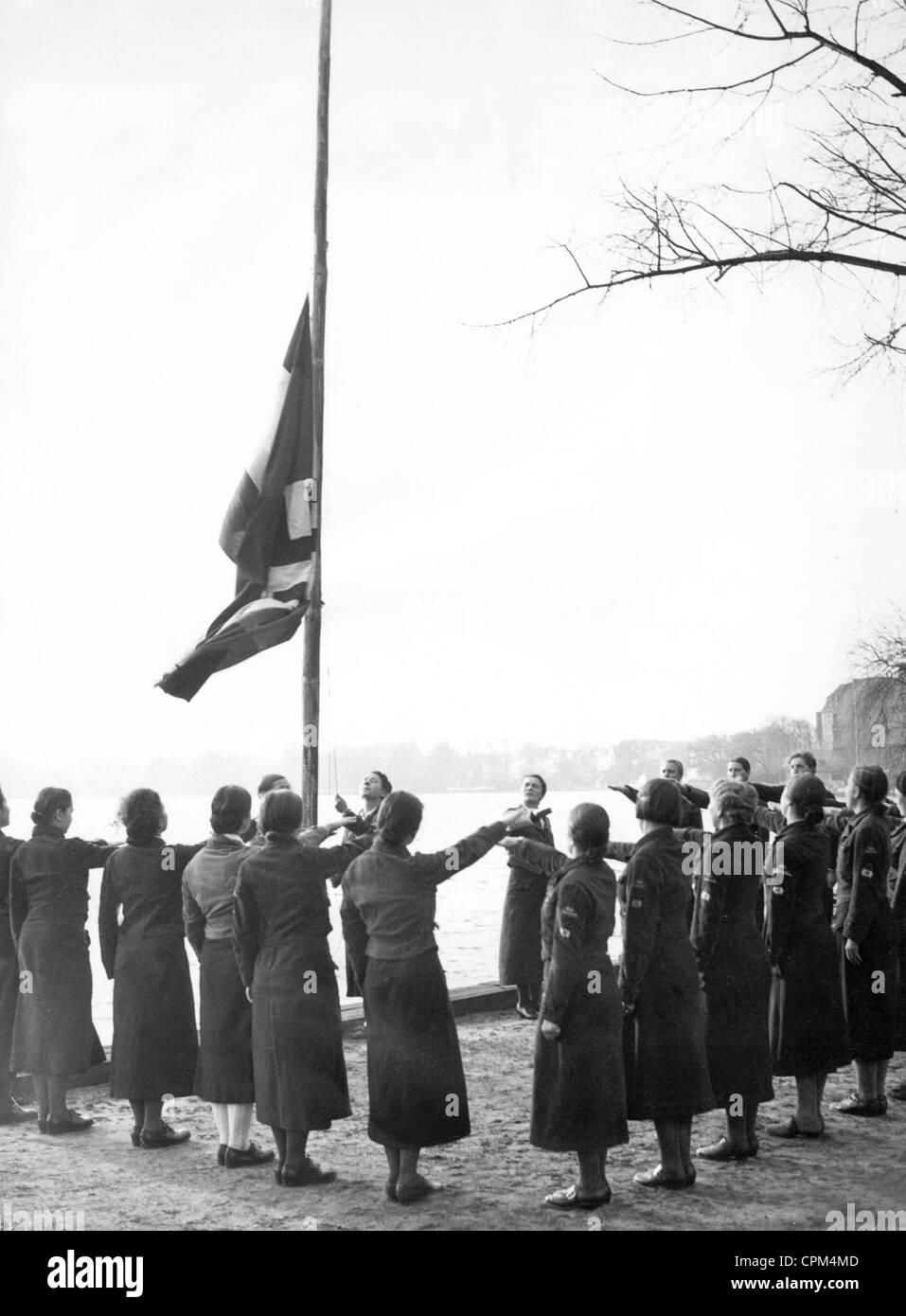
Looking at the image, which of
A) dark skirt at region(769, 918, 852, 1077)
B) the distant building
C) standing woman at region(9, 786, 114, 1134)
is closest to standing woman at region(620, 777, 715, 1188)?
dark skirt at region(769, 918, 852, 1077)

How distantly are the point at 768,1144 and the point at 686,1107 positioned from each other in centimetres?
115

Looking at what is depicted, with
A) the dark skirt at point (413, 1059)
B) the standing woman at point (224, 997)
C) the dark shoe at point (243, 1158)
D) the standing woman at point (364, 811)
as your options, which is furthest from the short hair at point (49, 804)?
the dark skirt at point (413, 1059)

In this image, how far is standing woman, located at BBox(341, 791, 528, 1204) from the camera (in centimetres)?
623

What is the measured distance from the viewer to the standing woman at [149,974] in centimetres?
747

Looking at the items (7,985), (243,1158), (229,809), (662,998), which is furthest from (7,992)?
(662,998)

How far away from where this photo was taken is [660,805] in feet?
21.2

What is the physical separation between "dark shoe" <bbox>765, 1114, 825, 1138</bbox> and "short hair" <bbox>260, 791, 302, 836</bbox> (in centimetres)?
312

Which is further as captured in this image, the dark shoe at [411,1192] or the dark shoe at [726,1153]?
the dark shoe at [726,1153]

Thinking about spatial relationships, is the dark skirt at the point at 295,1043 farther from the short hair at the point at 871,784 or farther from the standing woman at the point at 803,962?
the short hair at the point at 871,784

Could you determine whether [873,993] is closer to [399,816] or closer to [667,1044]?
[667,1044]

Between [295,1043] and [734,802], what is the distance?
2.48m
